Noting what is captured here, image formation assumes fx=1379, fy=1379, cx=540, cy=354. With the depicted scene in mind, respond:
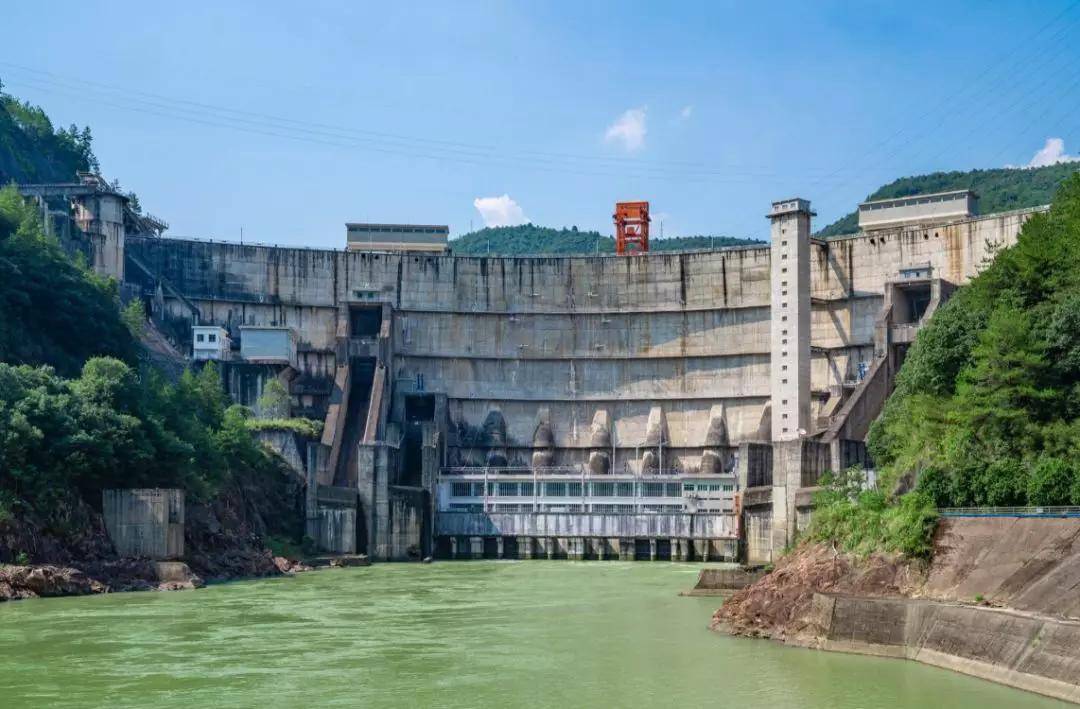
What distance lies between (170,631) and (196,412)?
89.4 ft

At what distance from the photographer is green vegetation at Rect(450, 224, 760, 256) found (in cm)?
13850

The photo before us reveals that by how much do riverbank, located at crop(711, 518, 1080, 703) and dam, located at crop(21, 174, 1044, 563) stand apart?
26765 millimetres

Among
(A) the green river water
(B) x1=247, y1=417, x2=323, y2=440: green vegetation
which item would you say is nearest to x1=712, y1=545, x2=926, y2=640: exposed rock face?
(A) the green river water

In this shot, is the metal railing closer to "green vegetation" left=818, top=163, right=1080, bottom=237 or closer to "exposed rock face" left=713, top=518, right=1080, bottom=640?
"exposed rock face" left=713, top=518, right=1080, bottom=640

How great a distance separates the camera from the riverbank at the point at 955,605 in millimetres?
24578

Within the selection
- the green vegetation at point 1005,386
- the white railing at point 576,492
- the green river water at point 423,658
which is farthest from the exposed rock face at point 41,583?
the green vegetation at point 1005,386

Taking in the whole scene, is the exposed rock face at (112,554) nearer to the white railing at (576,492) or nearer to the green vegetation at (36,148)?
the white railing at (576,492)

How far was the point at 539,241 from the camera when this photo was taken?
491 feet

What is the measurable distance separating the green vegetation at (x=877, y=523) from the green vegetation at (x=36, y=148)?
5995cm

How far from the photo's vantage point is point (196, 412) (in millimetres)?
61094

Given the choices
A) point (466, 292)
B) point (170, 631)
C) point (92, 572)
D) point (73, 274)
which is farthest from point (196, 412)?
point (170, 631)

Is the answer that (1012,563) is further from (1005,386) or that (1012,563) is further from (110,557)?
(110,557)

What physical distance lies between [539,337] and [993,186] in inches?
2185

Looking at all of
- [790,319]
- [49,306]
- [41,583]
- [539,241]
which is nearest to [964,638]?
[41,583]
